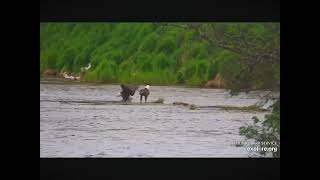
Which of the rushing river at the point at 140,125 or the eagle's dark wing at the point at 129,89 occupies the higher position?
the eagle's dark wing at the point at 129,89

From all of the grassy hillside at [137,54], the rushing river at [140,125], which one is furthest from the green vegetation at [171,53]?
the rushing river at [140,125]

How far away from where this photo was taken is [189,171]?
795 cm

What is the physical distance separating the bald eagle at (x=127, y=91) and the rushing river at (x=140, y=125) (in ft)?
0.24

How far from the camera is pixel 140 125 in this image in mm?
8023

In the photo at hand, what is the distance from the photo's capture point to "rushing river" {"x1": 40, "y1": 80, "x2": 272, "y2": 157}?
26.1 feet

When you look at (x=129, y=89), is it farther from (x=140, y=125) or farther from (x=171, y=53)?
(x=171, y=53)

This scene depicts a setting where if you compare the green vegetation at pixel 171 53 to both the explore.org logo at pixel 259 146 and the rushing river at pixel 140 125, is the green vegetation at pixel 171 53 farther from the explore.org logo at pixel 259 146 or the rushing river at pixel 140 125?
the rushing river at pixel 140 125

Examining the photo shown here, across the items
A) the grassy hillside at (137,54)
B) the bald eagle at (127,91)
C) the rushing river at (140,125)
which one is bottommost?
the rushing river at (140,125)

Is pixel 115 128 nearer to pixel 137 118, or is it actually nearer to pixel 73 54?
pixel 137 118

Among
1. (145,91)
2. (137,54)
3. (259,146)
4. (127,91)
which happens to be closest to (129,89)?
(127,91)

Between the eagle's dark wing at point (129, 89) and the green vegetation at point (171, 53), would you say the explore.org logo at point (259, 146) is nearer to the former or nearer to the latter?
the green vegetation at point (171, 53)

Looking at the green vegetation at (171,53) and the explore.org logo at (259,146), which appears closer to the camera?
the explore.org logo at (259,146)

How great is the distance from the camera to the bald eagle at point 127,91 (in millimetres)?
8203
